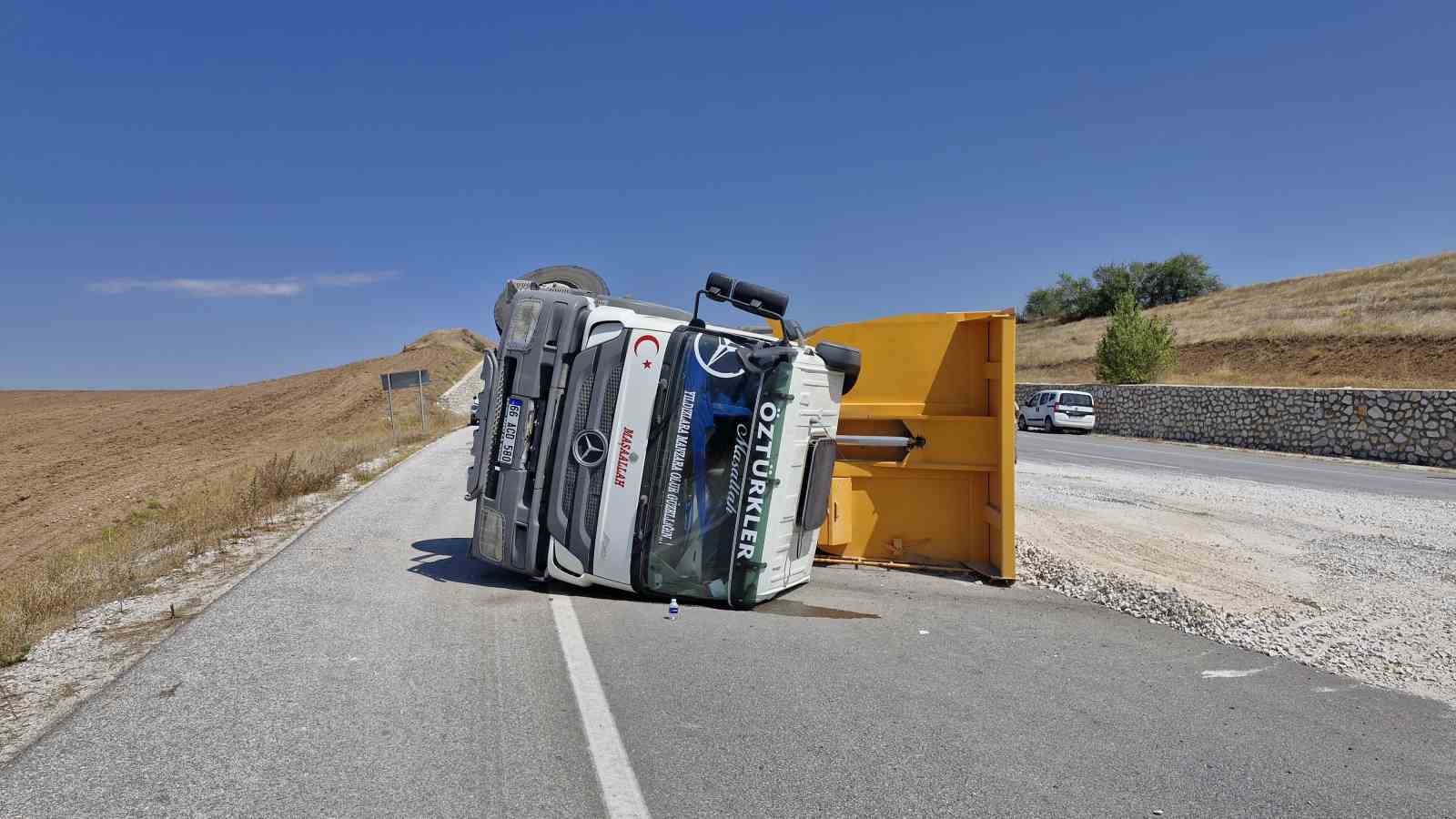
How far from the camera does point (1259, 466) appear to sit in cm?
1994

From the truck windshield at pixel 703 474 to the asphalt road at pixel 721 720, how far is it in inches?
11.9

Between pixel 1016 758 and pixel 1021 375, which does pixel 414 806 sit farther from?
pixel 1021 375

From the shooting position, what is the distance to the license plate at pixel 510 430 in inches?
252

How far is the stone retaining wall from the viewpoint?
21.8 metres

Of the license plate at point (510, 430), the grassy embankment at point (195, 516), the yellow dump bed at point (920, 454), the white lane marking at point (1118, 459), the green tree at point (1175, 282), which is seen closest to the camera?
the license plate at point (510, 430)

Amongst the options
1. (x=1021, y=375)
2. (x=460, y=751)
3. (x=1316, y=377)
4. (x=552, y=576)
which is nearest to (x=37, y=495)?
(x=552, y=576)

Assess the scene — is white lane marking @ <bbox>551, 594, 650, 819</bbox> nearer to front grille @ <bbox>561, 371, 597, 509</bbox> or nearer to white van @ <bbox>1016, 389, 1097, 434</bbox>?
front grille @ <bbox>561, 371, 597, 509</bbox>


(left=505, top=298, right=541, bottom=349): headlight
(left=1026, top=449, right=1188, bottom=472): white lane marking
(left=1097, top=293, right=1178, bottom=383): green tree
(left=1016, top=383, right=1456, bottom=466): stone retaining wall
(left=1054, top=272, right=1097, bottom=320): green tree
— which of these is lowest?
(left=1026, top=449, right=1188, bottom=472): white lane marking

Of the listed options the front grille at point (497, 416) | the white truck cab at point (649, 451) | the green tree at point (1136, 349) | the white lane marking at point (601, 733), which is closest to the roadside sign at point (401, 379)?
the front grille at point (497, 416)

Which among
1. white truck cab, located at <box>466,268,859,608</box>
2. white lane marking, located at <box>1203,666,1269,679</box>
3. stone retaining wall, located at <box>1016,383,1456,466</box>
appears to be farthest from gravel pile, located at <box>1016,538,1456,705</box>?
stone retaining wall, located at <box>1016,383,1456,466</box>

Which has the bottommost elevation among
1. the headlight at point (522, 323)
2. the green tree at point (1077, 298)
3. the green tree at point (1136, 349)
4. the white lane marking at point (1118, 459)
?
the white lane marking at point (1118, 459)

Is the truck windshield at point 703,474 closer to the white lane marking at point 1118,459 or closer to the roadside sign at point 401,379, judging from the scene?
the white lane marking at point 1118,459

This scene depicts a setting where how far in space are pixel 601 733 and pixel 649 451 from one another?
95.6 inches

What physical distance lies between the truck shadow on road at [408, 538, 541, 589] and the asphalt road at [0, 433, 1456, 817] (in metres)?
0.53
